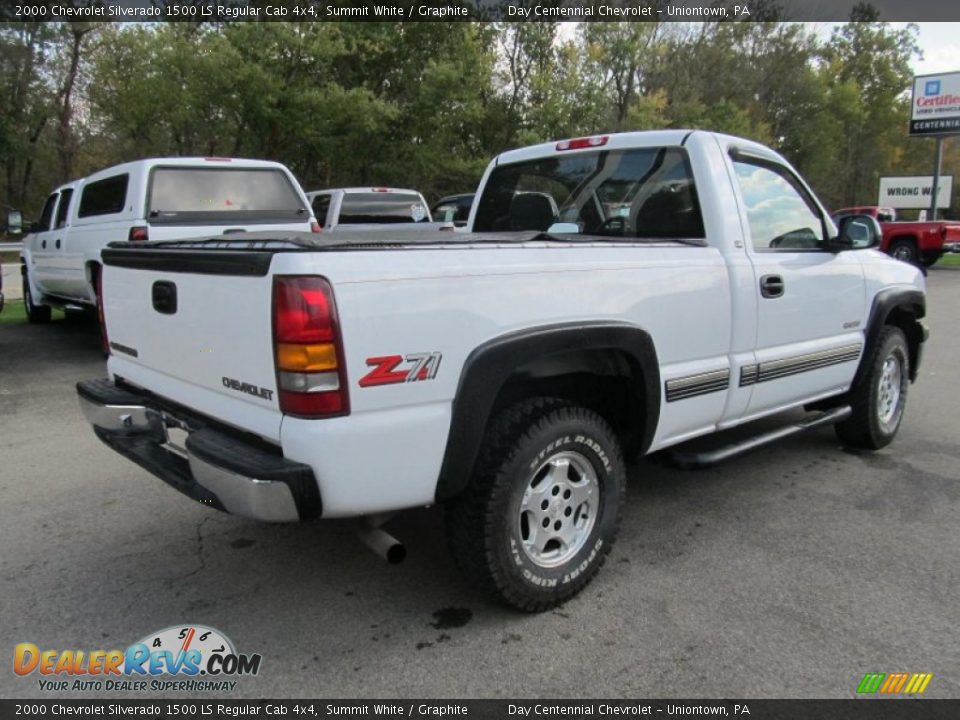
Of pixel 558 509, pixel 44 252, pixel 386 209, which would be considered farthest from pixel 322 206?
pixel 558 509

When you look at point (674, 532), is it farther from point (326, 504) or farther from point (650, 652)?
point (326, 504)

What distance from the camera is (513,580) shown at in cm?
280

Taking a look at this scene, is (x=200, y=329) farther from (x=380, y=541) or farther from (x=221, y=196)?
(x=221, y=196)

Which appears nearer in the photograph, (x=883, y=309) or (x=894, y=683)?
(x=894, y=683)

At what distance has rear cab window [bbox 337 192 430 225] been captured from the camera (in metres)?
12.1

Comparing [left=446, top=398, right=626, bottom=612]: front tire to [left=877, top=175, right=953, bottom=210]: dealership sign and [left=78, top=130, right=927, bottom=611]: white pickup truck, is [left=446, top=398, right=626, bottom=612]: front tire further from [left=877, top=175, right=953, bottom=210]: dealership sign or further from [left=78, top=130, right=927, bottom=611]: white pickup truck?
[left=877, top=175, right=953, bottom=210]: dealership sign

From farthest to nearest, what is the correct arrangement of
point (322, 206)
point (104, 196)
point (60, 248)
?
point (322, 206), point (60, 248), point (104, 196)

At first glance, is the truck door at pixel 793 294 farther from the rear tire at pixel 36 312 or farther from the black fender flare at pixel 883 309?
the rear tire at pixel 36 312

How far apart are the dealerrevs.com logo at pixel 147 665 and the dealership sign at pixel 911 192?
3582 cm

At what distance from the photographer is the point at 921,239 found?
2036 cm

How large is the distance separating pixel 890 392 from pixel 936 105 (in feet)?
98.1

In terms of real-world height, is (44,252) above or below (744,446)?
above

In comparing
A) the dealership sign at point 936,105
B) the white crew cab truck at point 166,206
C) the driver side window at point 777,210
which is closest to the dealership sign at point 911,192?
the dealership sign at point 936,105

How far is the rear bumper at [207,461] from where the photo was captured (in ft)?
7.49
